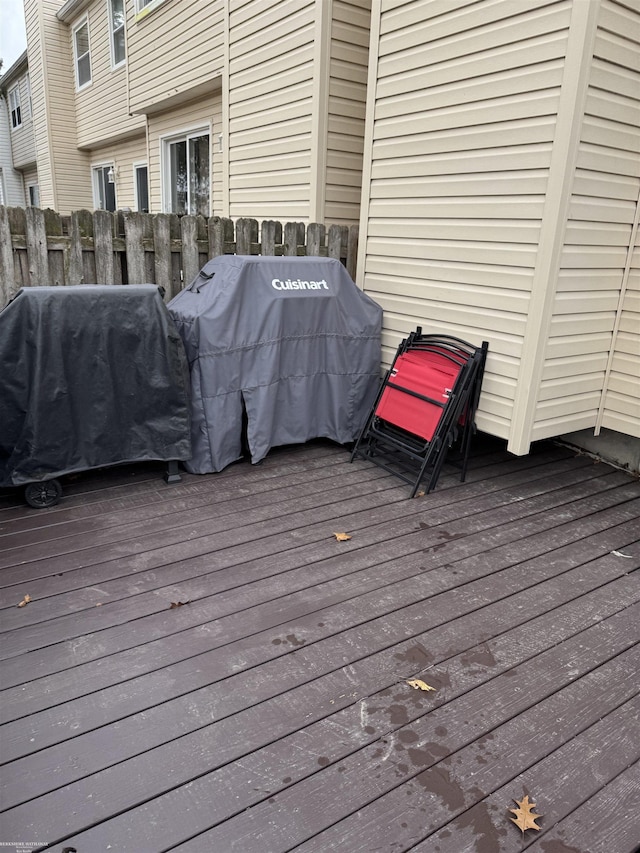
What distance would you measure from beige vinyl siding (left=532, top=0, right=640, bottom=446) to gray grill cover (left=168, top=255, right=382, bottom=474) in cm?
138

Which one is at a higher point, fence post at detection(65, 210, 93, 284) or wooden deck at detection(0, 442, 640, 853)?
fence post at detection(65, 210, 93, 284)

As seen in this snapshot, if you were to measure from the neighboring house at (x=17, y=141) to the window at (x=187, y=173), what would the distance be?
37.3 ft

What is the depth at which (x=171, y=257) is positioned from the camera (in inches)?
156

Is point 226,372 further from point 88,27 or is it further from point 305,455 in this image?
point 88,27

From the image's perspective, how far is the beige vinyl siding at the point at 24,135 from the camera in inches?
699

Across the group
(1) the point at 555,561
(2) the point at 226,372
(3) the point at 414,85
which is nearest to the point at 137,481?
(2) the point at 226,372

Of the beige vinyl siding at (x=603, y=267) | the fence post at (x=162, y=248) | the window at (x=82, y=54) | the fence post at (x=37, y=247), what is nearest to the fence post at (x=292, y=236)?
the fence post at (x=162, y=248)

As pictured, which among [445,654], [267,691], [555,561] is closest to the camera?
[267,691]

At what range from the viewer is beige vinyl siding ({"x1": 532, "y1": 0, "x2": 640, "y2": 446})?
313 centimetres

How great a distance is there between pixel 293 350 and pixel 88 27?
11.9m

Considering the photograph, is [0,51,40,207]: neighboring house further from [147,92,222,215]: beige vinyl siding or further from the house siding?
[147,92,222,215]: beige vinyl siding

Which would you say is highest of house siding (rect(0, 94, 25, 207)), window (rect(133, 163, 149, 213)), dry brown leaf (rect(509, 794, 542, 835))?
house siding (rect(0, 94, 25, 207))

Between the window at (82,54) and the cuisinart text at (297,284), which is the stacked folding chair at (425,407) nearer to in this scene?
the cuisinart text at (297,284)

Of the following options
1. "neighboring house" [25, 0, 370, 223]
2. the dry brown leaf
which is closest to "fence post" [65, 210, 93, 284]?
"neighboring house" [25, 0, 370, 223]
